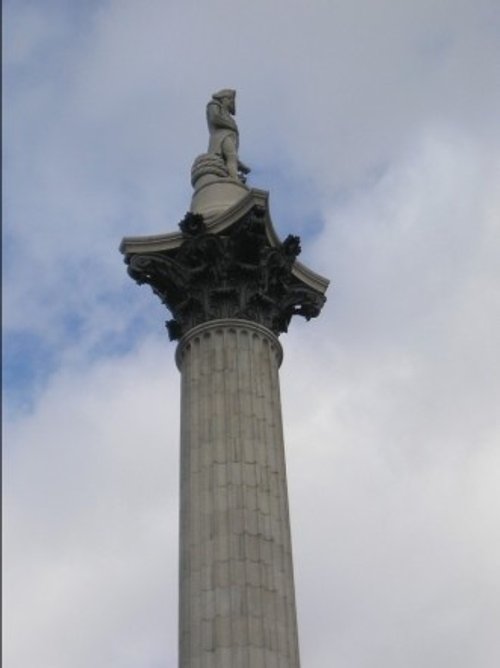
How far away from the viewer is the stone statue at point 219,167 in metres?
30.5

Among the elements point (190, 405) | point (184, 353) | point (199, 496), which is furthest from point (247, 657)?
point (184, 353)

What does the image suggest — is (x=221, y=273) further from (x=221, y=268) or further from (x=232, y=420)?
(x=232, y=420)

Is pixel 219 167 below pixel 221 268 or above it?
above

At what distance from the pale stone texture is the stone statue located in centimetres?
400

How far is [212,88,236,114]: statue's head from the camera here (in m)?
34.2

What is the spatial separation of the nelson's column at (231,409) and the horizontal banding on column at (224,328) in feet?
0.09

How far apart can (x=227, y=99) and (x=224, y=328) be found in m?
9.91

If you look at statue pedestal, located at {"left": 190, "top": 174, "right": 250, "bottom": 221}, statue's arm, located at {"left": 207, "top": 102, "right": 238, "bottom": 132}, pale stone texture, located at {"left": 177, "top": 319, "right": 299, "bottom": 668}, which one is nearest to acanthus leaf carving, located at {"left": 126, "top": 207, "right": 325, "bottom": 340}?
pale stone texture, located at {"left": 177, "top": 319, "right": 299, "bottom": 668}

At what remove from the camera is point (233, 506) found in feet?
79.0

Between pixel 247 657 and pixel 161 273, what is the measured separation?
10.1 meters

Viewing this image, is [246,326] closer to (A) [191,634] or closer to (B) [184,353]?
(B) [184,353]

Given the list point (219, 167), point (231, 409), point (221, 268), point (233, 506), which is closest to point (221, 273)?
point (221, 268)

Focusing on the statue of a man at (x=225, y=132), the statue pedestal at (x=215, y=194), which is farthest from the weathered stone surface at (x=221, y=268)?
the statue of a man at (x=225, y=132)

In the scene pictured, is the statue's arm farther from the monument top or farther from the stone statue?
the monument top
